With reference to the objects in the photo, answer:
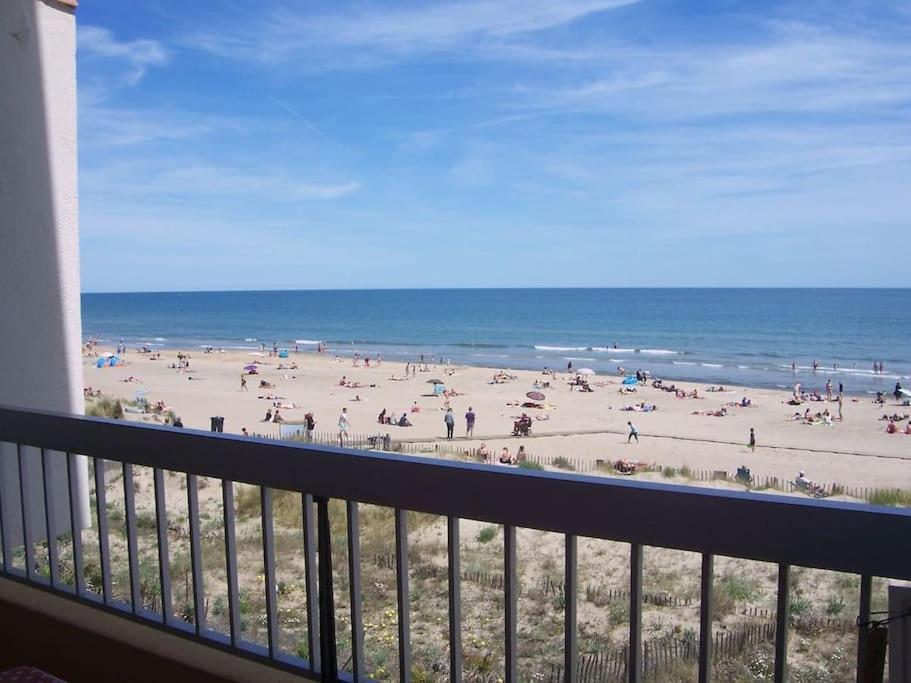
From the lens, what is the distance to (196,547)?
1.54 meters

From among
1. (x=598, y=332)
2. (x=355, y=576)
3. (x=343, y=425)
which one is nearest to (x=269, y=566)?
(x=355, y=576)

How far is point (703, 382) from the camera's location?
1855cm

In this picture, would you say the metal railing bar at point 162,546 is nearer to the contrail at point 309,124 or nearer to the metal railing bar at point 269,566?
the metal railing bar at point 269,566

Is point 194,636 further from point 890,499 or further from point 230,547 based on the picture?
point 890,499

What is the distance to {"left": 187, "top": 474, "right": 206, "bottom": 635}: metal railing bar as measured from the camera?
150cm

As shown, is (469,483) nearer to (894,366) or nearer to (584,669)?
(584,669)

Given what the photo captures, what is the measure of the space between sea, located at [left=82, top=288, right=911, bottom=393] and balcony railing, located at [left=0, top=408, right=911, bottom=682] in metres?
18.4

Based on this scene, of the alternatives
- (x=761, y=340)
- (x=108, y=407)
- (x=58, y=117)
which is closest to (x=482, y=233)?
(x=761, y=340)

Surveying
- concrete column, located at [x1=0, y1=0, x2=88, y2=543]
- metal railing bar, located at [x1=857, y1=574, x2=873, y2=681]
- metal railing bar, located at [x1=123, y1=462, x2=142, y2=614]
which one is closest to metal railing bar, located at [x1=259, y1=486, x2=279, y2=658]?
metal railing bar, located at [x1=123, y1=462, x2=142, y2=614]

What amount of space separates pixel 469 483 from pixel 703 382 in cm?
1845

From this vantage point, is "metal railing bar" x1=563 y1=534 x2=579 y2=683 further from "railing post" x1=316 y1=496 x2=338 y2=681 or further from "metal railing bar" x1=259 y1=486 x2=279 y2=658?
"metal railing bar" x1=259 y1=486 x2=279 y2=658

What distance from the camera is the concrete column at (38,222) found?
9.76ft

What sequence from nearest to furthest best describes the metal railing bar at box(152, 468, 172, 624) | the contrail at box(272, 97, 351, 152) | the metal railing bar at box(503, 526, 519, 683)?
the metal railing bar at box(503, 526, 519, 683) → the metal railing bar at box(152, 468, 172, 624) → the contrail at box(272, 97, 351, 152)

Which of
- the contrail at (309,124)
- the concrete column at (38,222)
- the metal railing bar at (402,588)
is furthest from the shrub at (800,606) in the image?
the contrail at (309,124)
